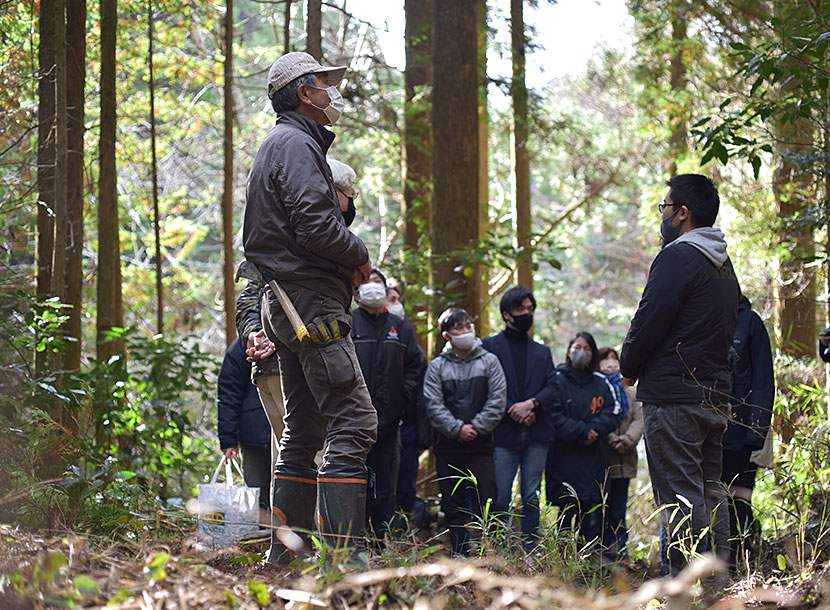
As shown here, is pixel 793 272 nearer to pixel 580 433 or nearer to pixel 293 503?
pixel 580 433

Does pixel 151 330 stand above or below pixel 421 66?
below

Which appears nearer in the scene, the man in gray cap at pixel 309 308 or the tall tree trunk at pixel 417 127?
the man in gray cap at pixel 309 308

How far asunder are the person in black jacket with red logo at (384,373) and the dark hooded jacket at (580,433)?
1.24 metres

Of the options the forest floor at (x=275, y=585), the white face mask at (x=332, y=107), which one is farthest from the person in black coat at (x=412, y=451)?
the forest floor at (x=275, y=585)

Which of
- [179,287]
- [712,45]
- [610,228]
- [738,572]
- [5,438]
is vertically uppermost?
[712,45]

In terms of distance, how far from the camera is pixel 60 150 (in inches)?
231

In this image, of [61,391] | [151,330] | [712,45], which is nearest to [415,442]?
[61,391]

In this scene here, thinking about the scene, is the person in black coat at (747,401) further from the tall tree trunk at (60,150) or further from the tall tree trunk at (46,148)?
the tall tree trunk at (46,148)

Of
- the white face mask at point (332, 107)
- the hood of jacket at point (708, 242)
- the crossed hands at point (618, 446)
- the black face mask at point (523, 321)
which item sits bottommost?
the crossed hands at point (618, 446)

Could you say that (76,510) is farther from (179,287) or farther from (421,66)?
(179,287)

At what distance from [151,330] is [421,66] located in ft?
31.9

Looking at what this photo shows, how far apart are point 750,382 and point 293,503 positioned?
3301 millimetres

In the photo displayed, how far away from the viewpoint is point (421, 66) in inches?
457

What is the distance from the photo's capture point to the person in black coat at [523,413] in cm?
629
